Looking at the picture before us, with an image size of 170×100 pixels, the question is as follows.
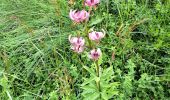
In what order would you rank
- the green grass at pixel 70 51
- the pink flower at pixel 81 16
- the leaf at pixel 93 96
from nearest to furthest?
1. the pink flower at pixel 81 16
2. the leaf at pixel 93 96
3. the green grass at pixel 70 51

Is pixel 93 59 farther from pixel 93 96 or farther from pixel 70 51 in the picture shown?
pixel 70 51

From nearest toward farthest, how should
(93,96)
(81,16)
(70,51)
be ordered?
(81,16) → (93,96) → (70,51)

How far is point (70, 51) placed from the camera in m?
2.52

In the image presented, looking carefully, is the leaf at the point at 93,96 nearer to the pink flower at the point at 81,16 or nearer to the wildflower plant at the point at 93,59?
the wildflower plant at the point at 93,59

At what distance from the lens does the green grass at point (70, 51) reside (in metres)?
2.21

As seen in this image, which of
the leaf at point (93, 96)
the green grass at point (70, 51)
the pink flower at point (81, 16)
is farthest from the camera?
the green grass at point (70, 51)

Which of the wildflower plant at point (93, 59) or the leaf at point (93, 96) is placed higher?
the wildflower plant at point (93, 59)

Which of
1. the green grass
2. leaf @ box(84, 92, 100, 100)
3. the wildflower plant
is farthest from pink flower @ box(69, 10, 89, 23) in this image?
the green grass

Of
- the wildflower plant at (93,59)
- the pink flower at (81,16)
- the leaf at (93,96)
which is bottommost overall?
the leaf at (93,96)

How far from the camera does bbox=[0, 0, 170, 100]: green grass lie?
221 centimetres

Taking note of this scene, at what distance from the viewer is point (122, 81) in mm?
2234

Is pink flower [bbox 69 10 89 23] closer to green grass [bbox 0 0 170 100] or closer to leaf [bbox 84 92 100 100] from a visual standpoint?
leaf [bbox 84 92 100 100]

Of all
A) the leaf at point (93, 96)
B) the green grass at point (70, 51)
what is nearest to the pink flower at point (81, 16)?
the leaf at point (93, 96)

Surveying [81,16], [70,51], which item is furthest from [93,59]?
[70,51]
